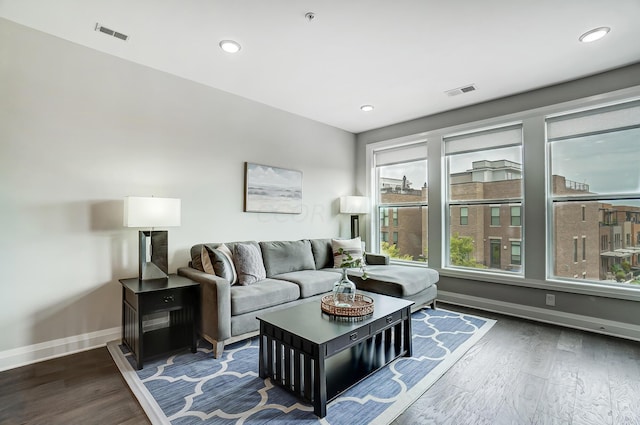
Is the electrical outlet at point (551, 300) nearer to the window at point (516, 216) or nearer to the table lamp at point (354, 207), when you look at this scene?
the window at point (516, 216)

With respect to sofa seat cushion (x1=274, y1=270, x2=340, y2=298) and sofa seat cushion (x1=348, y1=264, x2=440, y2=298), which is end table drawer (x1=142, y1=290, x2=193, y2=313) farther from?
sofa seat cushion (x1=348, y1=264, x2=440, y2=298)

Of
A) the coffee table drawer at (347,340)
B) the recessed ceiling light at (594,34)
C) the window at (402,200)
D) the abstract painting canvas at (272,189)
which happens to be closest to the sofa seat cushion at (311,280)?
the abstract painting canvas at (272,189)

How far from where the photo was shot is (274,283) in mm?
3180

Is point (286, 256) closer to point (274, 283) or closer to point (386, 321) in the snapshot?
point (274, 283)

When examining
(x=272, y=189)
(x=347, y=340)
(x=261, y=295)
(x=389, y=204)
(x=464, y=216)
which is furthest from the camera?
(x=389, y=204)

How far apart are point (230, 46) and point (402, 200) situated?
335 centimetres

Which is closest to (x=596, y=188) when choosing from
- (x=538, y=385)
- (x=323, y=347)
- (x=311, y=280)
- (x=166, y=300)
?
(x=538, y=385)

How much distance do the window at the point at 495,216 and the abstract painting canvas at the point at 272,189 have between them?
102 inches

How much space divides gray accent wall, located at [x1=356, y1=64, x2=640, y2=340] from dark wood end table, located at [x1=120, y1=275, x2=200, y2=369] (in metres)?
3.30

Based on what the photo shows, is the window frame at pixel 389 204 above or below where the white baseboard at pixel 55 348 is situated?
above

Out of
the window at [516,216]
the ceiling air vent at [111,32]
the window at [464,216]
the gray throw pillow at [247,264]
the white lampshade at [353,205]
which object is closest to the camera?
the ceiling air vent at [111,32]

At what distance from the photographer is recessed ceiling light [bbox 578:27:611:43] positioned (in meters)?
2.46

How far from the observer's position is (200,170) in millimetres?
3467

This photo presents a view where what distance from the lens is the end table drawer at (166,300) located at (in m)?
2.42
